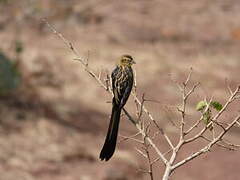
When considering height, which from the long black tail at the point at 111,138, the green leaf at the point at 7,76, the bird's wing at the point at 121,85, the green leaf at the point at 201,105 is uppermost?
the green leaf at the point at 7,76

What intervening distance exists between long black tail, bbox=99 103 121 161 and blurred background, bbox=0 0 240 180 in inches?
119

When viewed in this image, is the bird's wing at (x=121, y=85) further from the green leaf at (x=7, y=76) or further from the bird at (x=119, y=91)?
the green leaf at (x=7, y=76)

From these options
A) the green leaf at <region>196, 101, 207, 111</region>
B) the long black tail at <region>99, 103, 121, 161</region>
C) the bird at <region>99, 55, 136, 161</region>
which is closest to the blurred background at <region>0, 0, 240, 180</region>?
the bird at <region>99, 55, 136, 161</region>

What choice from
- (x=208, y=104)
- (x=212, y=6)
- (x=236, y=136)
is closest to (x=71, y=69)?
(x=236, y=136)

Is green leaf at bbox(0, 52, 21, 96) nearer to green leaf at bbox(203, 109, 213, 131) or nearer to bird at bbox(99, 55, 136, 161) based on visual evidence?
bird at bbox(99, 55, 136, 161)

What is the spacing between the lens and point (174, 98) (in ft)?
68.2

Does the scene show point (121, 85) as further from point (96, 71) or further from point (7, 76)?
point (96, 71)

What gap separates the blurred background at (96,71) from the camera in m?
15.6

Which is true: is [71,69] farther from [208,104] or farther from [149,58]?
[208,104]

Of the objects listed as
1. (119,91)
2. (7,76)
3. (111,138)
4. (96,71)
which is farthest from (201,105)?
(96,71)

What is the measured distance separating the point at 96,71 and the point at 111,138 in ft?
52.6

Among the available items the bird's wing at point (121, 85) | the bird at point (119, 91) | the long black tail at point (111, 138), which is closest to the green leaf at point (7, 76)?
the bird at point (119, 91)

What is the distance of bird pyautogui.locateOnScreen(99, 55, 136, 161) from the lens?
5.64 metres

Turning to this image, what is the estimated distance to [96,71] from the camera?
70.8 feet
